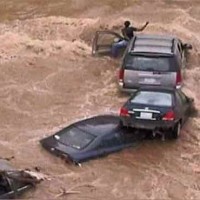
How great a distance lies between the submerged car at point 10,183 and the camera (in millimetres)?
14211

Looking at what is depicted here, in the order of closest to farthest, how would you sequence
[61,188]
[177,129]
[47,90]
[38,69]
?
[61,188]
[177,129]
[47,90]
[38,69]

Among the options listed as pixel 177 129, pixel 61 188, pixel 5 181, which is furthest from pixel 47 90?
pixel 5 181

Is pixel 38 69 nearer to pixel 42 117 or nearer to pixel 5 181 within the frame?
pixel 42 117

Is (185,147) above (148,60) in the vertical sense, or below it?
below

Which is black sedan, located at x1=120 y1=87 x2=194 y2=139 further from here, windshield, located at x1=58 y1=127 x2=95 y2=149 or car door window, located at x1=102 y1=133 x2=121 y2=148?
windshield, located at x1=58 y1=127 x2=95 y2=149

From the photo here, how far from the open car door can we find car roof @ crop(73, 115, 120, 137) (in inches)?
244

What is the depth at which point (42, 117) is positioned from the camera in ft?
64.0

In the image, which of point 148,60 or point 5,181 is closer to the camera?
point 5,181

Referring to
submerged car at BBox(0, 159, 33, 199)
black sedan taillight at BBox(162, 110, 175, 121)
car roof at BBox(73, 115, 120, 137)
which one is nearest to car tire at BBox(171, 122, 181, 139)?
black sedan taillight at BBox(162, 110, 175, 121)

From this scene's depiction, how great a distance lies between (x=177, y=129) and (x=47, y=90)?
4.81 meters

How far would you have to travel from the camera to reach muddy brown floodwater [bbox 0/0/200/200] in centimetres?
Answer: 1623

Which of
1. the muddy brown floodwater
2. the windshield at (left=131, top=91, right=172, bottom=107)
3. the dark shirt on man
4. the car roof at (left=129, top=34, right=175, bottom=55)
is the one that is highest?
the car roof at (left=129, top=34, right=175, bottom=55)

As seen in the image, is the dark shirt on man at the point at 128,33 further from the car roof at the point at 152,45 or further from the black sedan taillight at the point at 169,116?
the black sedan taillight at the point at 169,116

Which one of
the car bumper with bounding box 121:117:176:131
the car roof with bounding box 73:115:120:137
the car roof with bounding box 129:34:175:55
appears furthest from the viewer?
the car roof with bounding box 129:34:175:55
